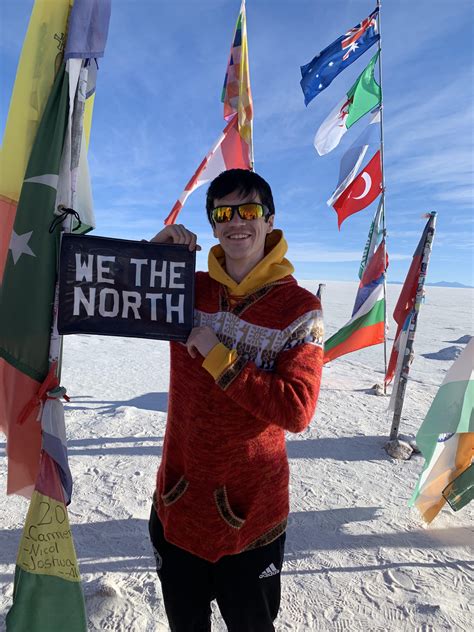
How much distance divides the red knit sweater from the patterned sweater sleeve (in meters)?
0.01

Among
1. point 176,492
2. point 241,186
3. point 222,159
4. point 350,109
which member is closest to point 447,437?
point 176,492

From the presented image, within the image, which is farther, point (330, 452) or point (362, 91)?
point (362, 91)

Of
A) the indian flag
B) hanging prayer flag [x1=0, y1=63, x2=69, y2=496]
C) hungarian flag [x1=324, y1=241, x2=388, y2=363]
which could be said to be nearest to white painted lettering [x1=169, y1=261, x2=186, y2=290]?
hanging prayer flag [x1=0, y1=63, x2=69, y2=496]

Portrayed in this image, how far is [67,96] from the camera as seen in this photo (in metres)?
1.86

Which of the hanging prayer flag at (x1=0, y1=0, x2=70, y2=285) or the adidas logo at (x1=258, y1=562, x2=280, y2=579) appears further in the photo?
the hanging prayer flag at (x1=0, y1=0, x2=70, y2=285)

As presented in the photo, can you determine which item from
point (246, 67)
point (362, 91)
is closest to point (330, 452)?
point (246, 67)

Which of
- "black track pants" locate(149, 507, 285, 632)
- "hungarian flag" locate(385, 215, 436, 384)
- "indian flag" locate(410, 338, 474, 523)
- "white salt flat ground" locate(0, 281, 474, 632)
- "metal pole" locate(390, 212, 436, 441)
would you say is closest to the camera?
"black track pants" locate(149, 507, 285, 632)

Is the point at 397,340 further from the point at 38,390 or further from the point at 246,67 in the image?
the point at 38,390

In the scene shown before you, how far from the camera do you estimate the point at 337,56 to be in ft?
23.2

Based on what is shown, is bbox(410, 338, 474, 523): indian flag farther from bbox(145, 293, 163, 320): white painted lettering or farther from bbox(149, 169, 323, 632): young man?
bbox(145, 293, 163, 320): white painted lettering

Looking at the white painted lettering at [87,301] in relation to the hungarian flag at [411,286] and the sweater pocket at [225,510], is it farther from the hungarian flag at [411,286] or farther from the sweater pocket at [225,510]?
the hungarian flag at [411,286]

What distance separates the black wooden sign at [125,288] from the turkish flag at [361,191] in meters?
6.49

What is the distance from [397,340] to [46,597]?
532cm

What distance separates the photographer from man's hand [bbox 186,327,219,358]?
1.48 meters
